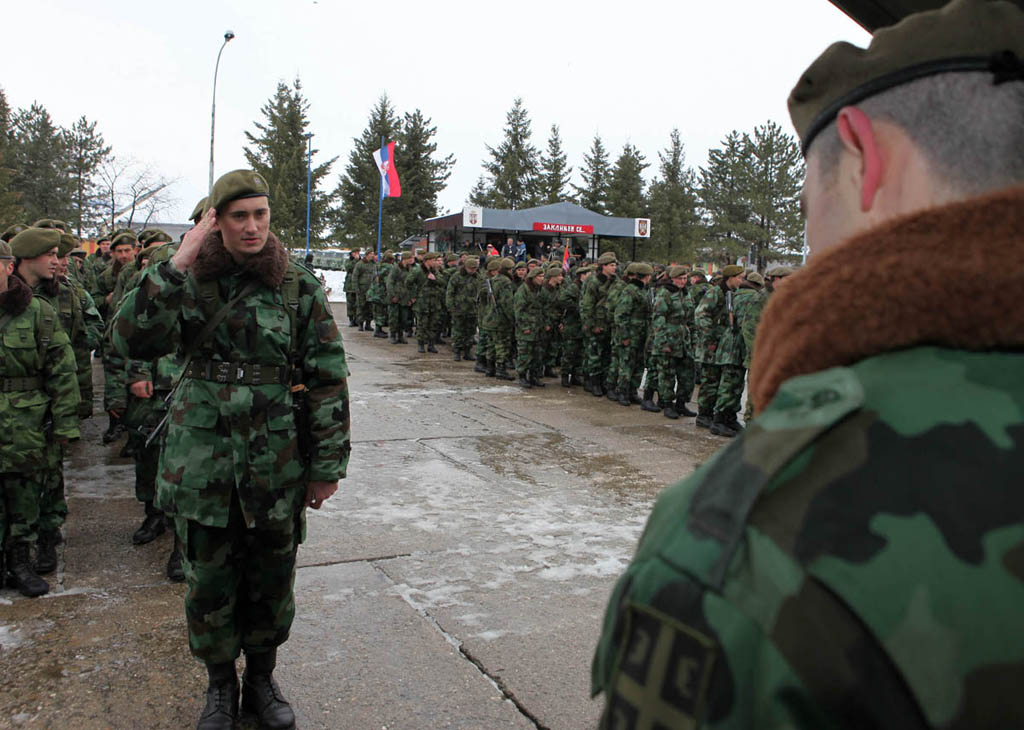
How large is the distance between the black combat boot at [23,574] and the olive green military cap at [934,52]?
4.42 m

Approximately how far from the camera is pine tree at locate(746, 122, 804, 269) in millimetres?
52281

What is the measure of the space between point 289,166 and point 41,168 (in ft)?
49.3

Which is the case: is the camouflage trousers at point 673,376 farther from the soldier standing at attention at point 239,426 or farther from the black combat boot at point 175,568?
the soldier standing at attention at point 239,426

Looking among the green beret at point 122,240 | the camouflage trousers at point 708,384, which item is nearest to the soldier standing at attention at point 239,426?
the green beret at point 122,240

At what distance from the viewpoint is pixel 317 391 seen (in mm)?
3172

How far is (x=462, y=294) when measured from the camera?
14531mm

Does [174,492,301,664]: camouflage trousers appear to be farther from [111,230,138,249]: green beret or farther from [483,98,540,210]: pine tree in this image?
[483,98,540,210]: pine tree

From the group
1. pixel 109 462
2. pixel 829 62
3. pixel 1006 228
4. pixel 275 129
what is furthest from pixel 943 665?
pixel 275 129

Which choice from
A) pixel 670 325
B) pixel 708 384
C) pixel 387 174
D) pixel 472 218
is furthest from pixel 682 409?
pixel 472 218

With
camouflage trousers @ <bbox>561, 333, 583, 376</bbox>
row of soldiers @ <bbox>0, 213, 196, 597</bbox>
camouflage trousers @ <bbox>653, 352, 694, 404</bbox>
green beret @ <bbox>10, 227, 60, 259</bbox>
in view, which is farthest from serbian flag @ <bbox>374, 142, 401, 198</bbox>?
green beret @ <bbox>10, 227, 60, 259</bbox>

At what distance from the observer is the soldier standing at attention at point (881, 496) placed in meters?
0.67

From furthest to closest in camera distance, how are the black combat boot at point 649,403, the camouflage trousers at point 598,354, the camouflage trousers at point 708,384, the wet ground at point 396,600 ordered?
the camouflage trousers at point 598,354 → the black combat boot at point 649,403 → the camouflage trousers at point 708,384 → the wet ground at point 396,600

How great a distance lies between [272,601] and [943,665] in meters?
2.78

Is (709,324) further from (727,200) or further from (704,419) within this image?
(727,200)
